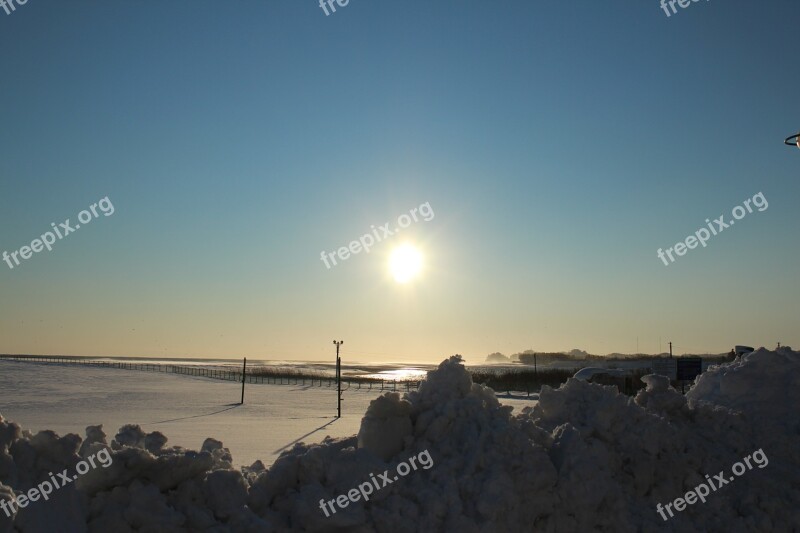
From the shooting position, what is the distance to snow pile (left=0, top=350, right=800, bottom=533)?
5359 millimetres

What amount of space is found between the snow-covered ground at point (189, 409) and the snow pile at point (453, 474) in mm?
8684

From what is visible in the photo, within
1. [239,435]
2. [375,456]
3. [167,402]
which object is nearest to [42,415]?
[167,402]

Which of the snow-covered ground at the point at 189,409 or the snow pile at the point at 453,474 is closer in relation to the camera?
the snow pile at the point at 453,474

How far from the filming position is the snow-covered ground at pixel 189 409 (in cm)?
2094

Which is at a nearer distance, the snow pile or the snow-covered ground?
the snow pile

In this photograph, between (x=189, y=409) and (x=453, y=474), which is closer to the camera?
(x=453, y=474)

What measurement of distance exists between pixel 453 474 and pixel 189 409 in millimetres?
28593

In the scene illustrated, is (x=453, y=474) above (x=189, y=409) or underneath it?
above

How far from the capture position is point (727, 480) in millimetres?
7805

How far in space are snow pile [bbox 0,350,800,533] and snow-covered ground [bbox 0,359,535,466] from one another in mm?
8684

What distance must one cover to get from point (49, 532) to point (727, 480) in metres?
7.31

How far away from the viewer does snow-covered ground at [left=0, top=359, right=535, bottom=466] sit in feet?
68.7

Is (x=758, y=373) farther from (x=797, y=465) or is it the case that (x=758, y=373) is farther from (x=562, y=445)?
(x=562, y=445)

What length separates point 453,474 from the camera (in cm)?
640
